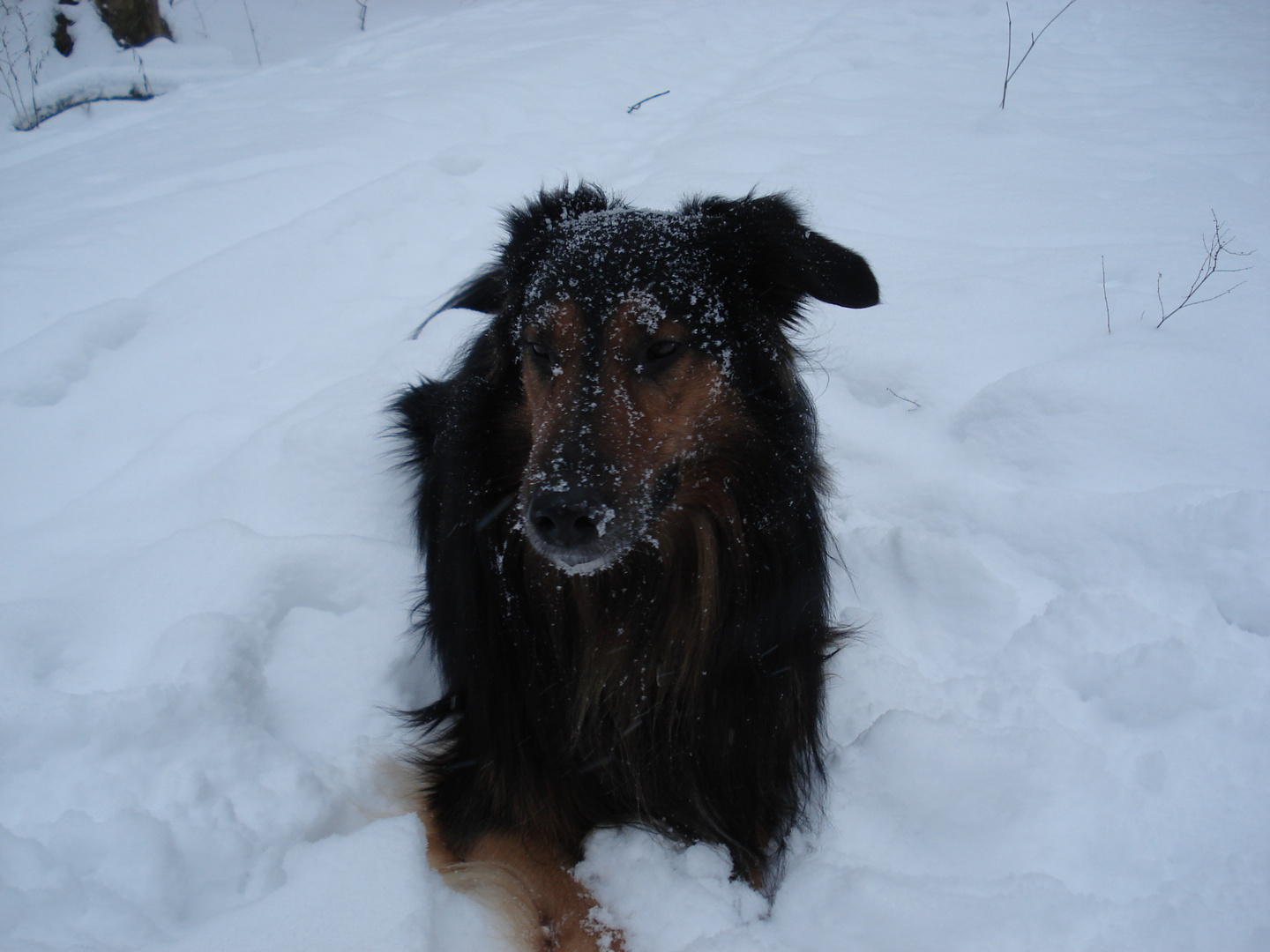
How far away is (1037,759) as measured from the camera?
166cm

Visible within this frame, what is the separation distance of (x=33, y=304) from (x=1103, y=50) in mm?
9032

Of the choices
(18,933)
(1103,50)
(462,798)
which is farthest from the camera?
(1103,50)

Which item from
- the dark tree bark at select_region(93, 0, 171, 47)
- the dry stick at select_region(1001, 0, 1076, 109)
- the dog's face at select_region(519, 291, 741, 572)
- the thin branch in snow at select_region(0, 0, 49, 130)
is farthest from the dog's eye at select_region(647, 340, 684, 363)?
the dark tree bark at select_region(93, 0, 171, 47)

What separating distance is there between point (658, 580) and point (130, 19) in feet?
36.5

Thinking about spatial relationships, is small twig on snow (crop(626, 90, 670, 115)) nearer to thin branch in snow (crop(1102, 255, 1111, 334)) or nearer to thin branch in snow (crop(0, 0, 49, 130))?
thin branch in snow (crop(1102, 255, 1111, 334))

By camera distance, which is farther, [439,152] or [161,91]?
[161,91]

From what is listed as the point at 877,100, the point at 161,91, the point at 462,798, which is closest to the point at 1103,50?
the point at 877,100

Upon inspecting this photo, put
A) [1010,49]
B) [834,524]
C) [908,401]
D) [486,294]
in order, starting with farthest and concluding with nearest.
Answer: [1010,49] < [908,401] < [834,524] < [486,294]

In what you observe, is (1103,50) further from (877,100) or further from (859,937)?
(859,937)

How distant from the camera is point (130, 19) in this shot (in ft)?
28.3

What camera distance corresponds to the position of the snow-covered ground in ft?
4.80

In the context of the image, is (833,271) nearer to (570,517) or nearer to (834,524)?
(570,517)

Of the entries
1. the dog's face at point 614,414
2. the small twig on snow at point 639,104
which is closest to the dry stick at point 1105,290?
the dog's face at point 614,414

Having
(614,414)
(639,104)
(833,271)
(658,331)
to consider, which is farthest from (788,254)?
(639,104)
